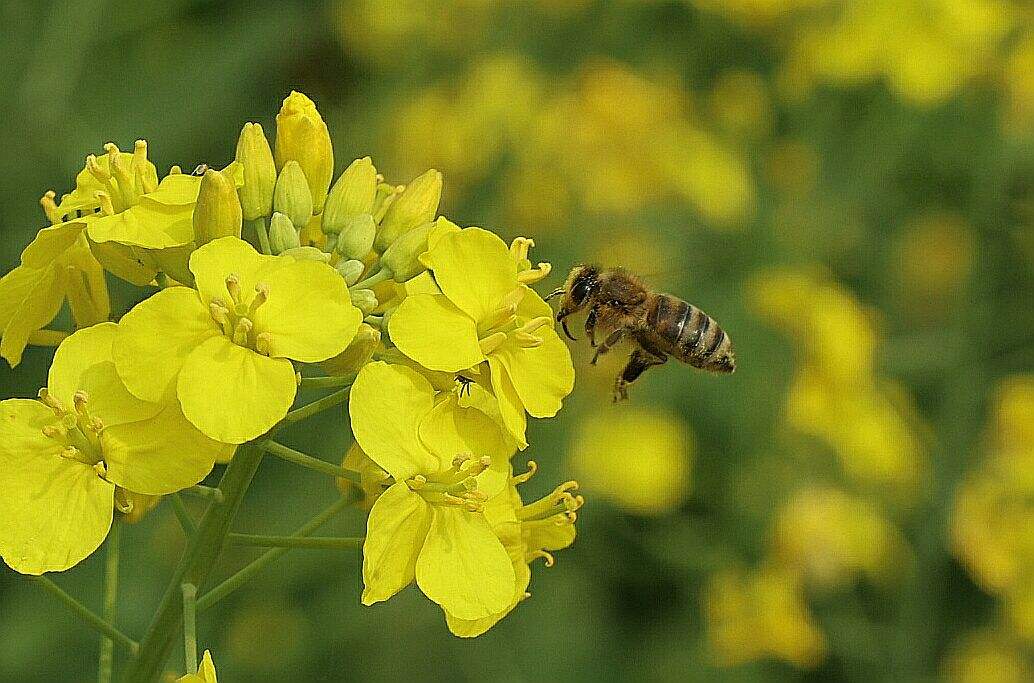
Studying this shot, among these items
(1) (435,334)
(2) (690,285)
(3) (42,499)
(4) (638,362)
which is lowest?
(2) (690,285)

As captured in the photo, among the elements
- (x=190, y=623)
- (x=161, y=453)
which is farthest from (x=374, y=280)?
(x=190, y=623)

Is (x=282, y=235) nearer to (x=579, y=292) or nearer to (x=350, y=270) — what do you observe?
(x=350, y=270)

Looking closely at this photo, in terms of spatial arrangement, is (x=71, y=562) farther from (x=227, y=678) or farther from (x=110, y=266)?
(x=227, y=678)

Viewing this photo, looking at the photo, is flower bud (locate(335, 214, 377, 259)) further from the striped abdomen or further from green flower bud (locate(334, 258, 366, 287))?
the striped abdomen

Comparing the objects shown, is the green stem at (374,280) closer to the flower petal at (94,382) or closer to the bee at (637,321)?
the flower petal at (94,382)

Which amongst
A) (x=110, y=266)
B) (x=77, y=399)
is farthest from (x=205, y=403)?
(x=110, y=266)
